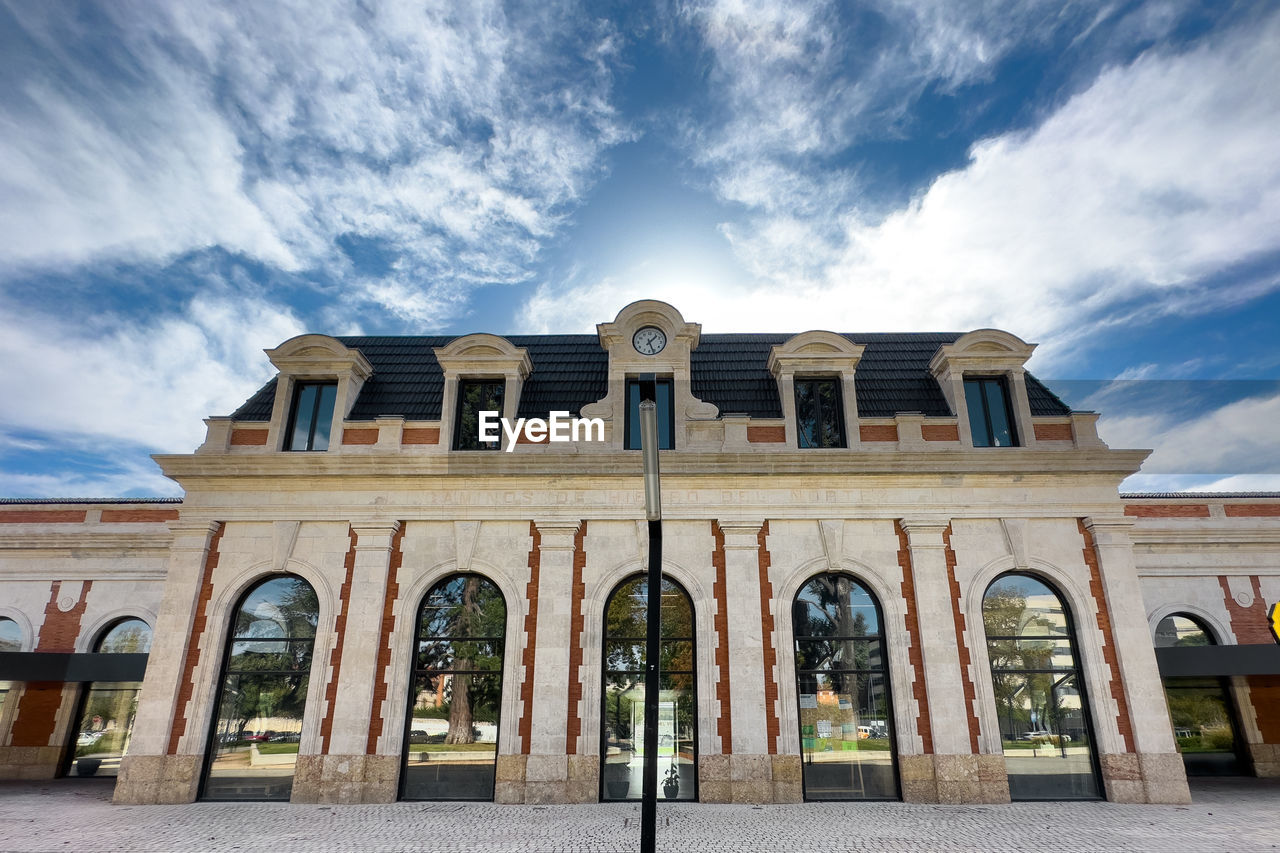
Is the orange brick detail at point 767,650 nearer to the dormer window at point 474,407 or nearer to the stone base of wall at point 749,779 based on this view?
the stone base of wall at point 749,779

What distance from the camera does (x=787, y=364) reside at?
1675cm

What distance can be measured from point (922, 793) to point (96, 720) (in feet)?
70.5

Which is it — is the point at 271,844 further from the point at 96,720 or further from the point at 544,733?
the point at 96,720

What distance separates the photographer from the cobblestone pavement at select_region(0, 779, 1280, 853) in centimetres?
1051

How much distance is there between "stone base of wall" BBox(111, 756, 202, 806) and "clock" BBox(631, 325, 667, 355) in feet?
43.2

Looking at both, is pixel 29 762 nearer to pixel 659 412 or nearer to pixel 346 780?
pixel 346 780

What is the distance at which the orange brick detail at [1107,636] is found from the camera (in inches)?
554

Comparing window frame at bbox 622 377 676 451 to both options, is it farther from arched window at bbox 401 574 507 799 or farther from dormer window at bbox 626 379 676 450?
A: arched window at bbox 401 574 507 799

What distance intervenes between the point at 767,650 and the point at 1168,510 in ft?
44.6

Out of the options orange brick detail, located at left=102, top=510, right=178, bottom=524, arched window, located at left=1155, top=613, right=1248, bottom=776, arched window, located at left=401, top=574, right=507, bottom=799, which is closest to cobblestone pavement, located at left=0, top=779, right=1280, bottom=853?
arched window, located at left=401, top=574, right=507, bottom=799

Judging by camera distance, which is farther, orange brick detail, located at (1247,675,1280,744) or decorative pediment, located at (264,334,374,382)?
orange brick detail, located at (1247,675,1280,744)

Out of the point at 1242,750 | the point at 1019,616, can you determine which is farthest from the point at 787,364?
the point at 1242,750

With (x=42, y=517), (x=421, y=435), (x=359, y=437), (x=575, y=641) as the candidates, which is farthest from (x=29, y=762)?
(x=575, y=641)

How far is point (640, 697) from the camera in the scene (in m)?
14.6
